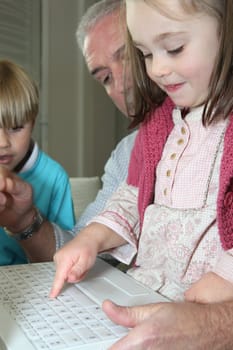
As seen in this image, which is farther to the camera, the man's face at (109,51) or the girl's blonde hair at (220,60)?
the man's face at (109,51)

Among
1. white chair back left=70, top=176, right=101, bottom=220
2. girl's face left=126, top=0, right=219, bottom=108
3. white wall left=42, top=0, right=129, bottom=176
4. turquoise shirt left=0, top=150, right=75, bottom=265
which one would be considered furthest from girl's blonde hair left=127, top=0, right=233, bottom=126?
white wall left=42, top=0, right=129, bottom=176

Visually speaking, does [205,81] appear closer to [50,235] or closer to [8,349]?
[8,349]

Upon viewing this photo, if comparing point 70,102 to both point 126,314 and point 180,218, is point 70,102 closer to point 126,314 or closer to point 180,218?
point 180,218

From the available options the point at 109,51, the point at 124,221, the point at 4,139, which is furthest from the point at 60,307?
the point at 109,51

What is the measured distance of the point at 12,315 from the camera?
2.09ft

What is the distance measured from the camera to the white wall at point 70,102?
260cm

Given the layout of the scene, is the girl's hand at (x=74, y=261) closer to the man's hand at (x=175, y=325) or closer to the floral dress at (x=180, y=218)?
the floral dress at (x=180, y=218)

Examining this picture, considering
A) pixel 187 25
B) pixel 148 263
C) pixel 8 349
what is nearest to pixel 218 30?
pixel 187 25

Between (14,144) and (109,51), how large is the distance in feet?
1.07

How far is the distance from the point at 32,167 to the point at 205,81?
657mm

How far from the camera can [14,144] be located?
120cm

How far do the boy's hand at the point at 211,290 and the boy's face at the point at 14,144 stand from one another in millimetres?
659

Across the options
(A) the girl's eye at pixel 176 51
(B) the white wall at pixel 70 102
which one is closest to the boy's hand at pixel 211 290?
(A) the girl's eye at pixel 176 51

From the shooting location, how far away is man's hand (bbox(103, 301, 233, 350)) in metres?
0.54
